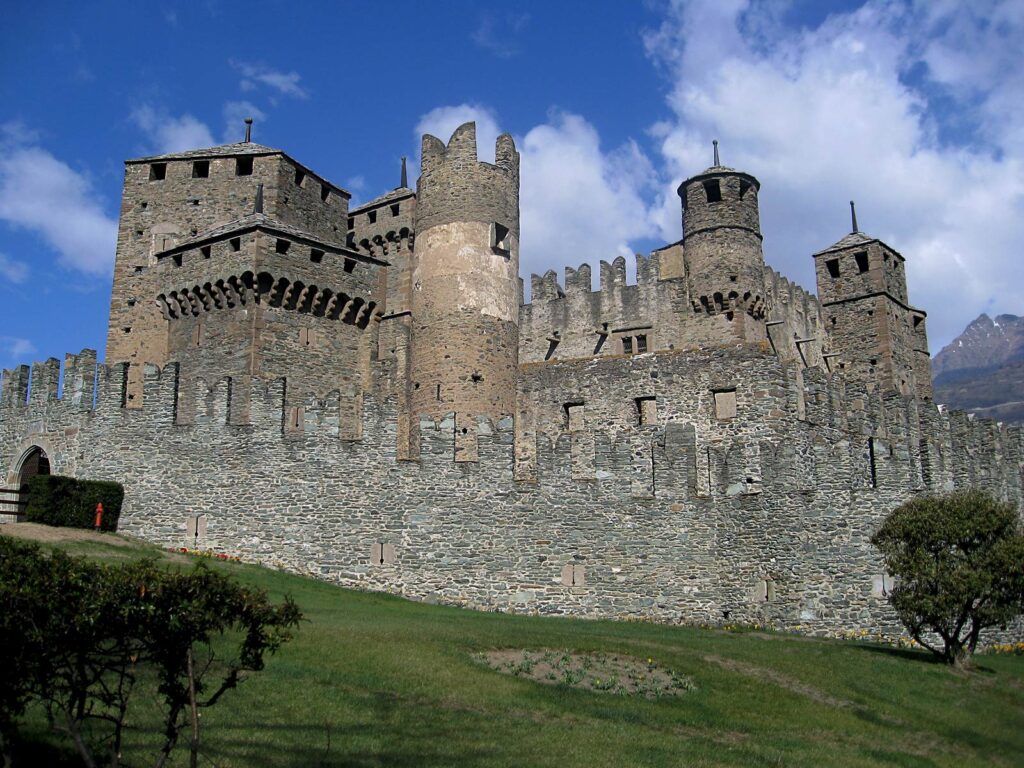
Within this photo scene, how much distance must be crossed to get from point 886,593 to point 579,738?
13254 millimetres

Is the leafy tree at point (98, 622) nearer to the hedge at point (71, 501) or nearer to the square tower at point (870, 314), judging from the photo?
the hedge at point (71, 501)

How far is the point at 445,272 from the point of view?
36500 millimetres

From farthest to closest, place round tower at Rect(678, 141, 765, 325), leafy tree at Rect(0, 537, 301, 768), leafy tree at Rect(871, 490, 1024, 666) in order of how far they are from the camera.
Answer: round tower at Rect(678, 141, 765, 325), leafy tree at Rect(871, 490, 1024, 666), leafy tree at Rect(0, 537, 301, 768)

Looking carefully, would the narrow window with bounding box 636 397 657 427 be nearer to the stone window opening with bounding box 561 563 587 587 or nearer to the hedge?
the stone window opening with bounding box 561 563 587 587

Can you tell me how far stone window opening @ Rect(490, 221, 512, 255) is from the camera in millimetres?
36719

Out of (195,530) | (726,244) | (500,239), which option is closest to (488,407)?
(500,239)

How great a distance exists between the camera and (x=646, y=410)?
32750 mm

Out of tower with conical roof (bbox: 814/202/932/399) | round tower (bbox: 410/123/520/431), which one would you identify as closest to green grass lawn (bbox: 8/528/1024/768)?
round tower (bbox: 410/123/520/431)

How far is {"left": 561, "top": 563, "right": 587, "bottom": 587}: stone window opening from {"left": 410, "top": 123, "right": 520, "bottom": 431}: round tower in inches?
413

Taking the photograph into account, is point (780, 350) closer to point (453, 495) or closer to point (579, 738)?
point (453, 495)

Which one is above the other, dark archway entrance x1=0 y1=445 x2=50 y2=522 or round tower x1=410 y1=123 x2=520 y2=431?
round tower x1=410 y1=123 x2=520 y2=431

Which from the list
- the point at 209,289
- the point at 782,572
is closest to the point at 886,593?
the point at 782,572

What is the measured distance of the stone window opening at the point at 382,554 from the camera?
84.0ft

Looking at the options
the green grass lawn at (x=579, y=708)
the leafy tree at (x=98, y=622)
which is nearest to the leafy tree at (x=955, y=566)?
the green grass lawn at (x=579, y=708)
